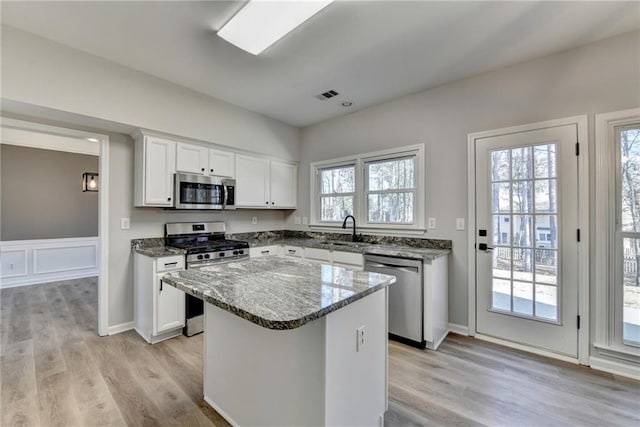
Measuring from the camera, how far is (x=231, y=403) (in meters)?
1.65

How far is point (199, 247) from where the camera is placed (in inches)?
120

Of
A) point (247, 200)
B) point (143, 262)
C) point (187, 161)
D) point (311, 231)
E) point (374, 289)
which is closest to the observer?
point (374, 289)

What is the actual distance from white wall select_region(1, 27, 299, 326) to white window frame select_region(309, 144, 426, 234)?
880mm

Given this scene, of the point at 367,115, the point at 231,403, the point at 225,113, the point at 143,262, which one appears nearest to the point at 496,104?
the point at 367,115

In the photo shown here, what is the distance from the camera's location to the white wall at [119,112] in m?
2.24

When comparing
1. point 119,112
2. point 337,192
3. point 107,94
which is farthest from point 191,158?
point 337,192

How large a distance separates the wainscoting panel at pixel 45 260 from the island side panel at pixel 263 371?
15.0 ft

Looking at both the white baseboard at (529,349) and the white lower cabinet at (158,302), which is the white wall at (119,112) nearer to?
the white lower cabinet at (158,302)

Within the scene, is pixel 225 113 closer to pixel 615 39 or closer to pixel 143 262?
pixel 143 262

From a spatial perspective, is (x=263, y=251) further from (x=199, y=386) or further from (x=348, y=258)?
(x=199, y=386)

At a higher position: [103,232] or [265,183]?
[265,183]

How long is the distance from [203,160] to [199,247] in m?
1.09

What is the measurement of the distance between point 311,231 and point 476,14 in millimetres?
3202

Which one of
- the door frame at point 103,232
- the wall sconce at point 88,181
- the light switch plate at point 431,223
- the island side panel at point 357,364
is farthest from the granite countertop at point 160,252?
the wall sconce at point 88,181
